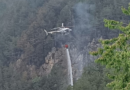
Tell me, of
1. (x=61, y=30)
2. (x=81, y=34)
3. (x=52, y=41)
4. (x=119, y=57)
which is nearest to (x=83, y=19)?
(x=81, y=34)

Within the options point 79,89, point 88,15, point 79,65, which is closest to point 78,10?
point 88,15

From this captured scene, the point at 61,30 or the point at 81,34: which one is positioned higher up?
the point at 61,30

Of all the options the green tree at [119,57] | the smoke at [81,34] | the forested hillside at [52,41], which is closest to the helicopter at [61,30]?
the forested hillside at [52,41]

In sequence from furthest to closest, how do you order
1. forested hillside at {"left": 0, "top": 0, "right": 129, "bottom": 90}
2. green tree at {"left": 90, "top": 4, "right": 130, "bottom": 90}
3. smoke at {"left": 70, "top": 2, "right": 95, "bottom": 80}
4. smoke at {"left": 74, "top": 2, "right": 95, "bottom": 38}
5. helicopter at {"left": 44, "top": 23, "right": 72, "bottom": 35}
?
1. smoke at {"left": 74, "top": 2, "right": 95, "bottom": 38}
2. smoke at {"left": 70, "top": 2, "right": 95, "bottom": 80}
3. helicopter at {"left": 44, "top": 23, "right": 72, "bottom": 35}
4. forested hillside at {"left": 0, "top": 0, "right": 129, "bottom": 90}
5. green tree at {"left": 90, "top": 4, "right": 130, "bottom": 90}

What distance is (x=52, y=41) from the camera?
40.5 m

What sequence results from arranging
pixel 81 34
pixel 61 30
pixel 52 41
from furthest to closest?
pixel 81 34 → pixel 52 41 → pixel 61 30

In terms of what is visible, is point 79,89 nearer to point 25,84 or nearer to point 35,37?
point 25,84

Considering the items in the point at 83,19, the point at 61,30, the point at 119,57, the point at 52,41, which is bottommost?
the point at 52,41

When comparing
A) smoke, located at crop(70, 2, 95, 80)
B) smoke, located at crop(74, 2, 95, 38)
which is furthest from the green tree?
smoke, located at crop(74, 2, 95, 38)

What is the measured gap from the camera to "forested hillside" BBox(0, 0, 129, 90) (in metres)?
37.1

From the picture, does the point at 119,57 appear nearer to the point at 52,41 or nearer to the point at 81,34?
the point at 52,41

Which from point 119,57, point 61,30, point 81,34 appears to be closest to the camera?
point 119,57

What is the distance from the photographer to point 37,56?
40.8 meters

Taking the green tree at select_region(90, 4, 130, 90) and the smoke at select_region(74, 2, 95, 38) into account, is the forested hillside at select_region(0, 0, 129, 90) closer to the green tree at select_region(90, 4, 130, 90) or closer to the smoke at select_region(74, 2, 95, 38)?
the smoke at select_region(74, 2, 95, 38)
